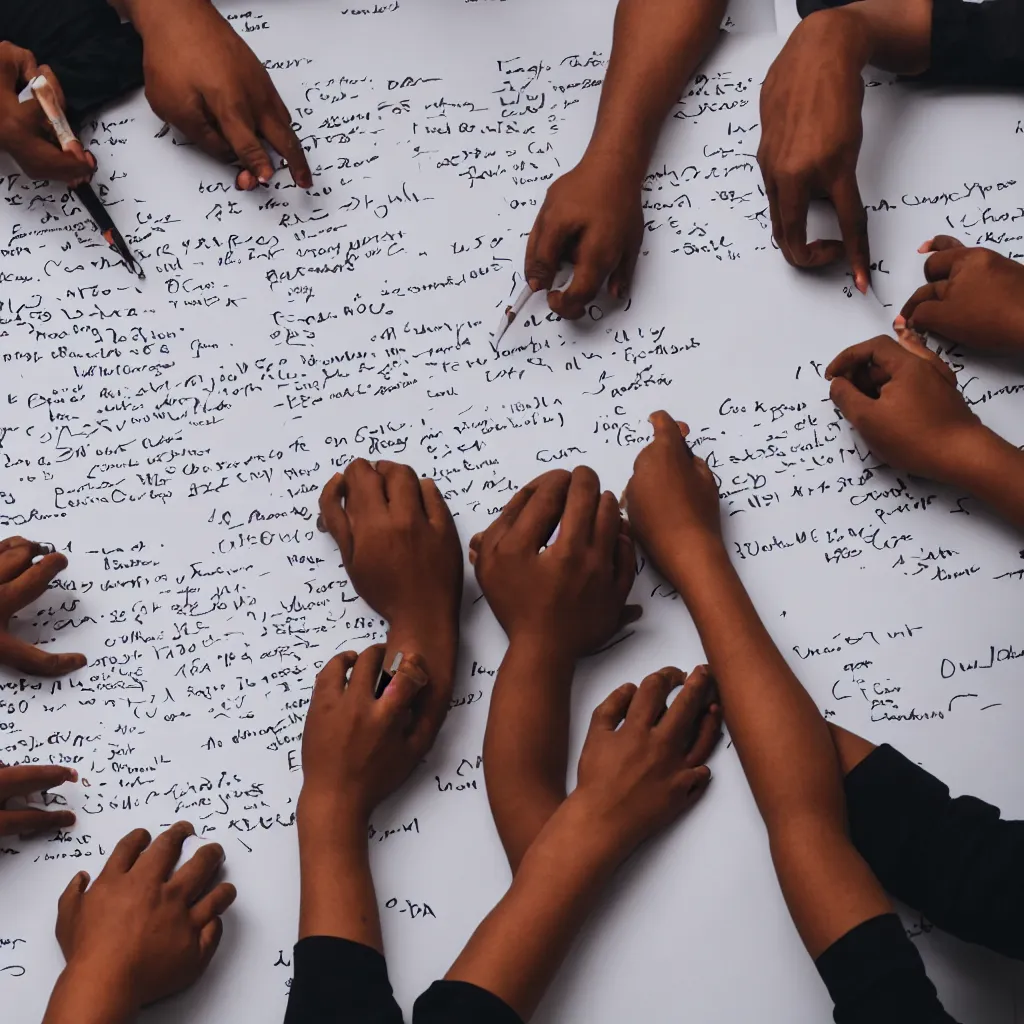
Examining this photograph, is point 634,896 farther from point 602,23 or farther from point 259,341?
point 602,23

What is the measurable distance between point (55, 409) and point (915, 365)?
23.8 inches

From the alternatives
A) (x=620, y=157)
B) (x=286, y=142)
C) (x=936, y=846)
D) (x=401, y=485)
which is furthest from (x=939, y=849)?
(x=286, y=142)

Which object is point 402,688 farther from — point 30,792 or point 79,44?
point 79,44

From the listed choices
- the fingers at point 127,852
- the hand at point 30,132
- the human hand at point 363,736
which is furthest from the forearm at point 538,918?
the hand at point 30,132

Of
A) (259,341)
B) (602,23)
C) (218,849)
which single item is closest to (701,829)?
(218,849)

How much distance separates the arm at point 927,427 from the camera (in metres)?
0.69

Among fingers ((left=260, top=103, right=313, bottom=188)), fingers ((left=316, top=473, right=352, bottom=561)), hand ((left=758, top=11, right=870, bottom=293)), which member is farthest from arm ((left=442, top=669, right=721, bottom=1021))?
fingers ((left=260, top=103, right=313, bottom=188))

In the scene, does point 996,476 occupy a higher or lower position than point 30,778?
Result: higher

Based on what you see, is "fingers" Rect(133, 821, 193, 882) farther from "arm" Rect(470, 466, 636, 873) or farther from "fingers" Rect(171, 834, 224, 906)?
"arm" Rect(470, 466, 636, 873)

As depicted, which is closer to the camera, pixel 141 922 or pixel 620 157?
pixel 141 922

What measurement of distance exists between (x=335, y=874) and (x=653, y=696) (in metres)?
0.23

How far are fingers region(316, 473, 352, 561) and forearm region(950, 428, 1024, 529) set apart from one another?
402 millimetres

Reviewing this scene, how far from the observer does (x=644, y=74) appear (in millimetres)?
785

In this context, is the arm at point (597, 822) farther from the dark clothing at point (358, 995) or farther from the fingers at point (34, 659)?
the fingers at point (34, 659)
